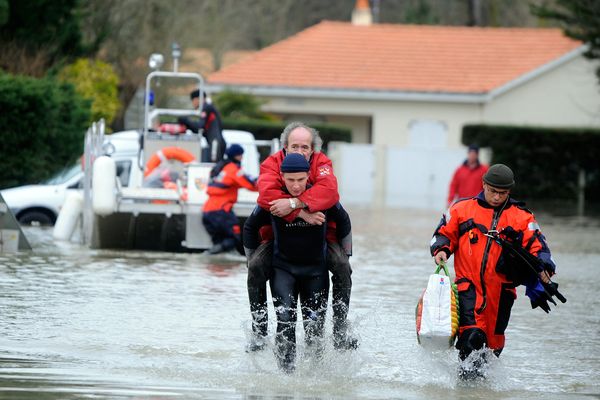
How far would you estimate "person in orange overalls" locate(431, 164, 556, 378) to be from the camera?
30.8ft

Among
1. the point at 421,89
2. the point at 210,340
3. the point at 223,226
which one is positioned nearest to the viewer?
the point at 210,340

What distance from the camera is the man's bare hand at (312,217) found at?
915 cm

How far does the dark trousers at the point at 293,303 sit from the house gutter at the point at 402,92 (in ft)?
112

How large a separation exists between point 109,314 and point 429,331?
14.2 ft

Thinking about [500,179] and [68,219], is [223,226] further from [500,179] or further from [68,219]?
[500,179]

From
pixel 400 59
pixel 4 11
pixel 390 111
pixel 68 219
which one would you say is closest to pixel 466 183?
pixel 68 219

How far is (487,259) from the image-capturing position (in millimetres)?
9422

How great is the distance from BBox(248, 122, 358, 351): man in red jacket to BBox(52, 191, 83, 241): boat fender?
10.7 m

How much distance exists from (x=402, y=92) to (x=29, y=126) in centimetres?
2140

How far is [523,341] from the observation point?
40.1ft

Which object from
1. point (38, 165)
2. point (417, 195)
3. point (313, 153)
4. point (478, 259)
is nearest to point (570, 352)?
point (478, 259)

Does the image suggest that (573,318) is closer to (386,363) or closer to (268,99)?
(386,363)

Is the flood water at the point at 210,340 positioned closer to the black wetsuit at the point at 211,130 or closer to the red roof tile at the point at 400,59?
the black wetsuit at the point at 211,130

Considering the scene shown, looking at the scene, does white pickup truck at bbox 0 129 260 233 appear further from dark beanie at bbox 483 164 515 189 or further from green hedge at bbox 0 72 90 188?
dark beanie at bbox 483 164 515 189
